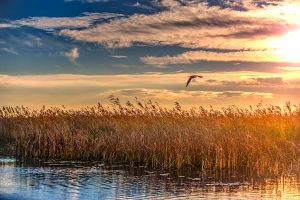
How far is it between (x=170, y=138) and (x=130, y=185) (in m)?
3.62

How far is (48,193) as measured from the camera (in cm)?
1163

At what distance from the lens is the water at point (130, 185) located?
11.3 meters

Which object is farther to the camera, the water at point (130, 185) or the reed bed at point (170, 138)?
the reed bed at point (170, 138)

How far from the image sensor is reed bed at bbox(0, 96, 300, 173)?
50.2 ft

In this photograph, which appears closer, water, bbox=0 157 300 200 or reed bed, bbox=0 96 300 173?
water, bbox=0 157 300 200

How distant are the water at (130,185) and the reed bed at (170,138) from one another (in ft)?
3.89

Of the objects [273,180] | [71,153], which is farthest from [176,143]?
[71,153]

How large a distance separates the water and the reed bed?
46.7 inches

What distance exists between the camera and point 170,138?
1605cm

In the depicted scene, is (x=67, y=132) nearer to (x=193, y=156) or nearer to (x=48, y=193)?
(x=193, y=156)

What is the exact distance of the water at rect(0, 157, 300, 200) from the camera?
11.3m

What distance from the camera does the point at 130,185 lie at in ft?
41.6

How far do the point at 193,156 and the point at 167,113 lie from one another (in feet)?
17.1

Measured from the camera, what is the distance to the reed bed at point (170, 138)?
15.3 m
